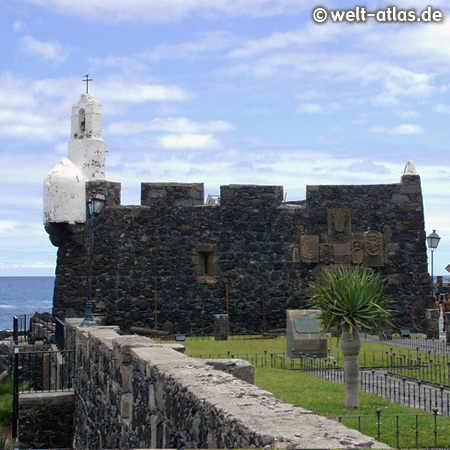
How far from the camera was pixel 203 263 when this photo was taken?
828 inches

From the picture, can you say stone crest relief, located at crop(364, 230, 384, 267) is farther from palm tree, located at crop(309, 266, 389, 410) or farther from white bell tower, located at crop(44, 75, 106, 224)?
palm tree, located at crop(309, 266, 389, 410)

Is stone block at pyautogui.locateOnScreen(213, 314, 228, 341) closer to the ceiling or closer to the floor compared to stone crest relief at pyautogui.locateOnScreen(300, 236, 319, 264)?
closer to the floor

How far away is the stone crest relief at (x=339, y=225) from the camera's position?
2105 centimetres

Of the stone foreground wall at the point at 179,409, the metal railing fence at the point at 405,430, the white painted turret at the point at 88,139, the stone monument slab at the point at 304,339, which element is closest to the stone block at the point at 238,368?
the metal railing fence at the point at 405,430

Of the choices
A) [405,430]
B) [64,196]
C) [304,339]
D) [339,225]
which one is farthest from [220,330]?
[405,430]

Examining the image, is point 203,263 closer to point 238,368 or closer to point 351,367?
point 351,367

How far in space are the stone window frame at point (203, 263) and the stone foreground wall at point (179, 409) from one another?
9.80 meters

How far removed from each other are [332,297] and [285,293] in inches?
431

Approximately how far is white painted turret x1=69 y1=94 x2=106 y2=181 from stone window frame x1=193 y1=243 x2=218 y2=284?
138 inches

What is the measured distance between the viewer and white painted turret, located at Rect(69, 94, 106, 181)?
21234 millimetres

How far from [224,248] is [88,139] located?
5078mm

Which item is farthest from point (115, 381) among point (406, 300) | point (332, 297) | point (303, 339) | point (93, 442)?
point (406, 300)

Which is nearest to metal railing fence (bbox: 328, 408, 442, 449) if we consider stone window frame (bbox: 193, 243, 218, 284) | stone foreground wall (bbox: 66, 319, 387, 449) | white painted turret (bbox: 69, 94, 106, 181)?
stone foreground wall (bbox: 66, 319, 387, 449)

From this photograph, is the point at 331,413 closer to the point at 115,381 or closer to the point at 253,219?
the point at 115,381
